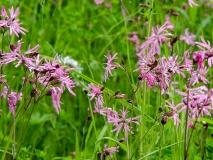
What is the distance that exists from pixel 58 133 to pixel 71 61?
553mm

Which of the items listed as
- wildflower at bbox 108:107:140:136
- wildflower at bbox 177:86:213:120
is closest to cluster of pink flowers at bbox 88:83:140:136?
wildflower at bbox 108:107:140:136

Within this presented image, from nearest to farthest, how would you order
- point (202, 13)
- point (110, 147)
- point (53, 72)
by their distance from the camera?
1. point (53, 72)
2. point (110, 147)
3. point (202, 13)

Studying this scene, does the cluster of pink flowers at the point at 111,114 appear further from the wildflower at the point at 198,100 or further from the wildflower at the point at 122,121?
the wildflower at the point at 198,100

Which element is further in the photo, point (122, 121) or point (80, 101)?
point (80, 101)

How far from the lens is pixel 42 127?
293cm

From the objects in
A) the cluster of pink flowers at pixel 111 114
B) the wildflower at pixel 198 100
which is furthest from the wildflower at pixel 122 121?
the wildflower at pixel 198 100

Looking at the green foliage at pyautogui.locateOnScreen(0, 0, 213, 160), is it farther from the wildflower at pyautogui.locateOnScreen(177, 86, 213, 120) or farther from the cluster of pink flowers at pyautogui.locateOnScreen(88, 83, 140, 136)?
the wildflower at pyautogui.locateOnScreen(177, 86, 213, 120)

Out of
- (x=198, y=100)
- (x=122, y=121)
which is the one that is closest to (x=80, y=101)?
(x=122, y=121)

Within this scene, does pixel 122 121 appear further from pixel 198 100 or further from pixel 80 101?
pixel 80 101

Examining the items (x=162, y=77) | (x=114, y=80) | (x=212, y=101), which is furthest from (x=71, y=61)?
(x=212, y=101)

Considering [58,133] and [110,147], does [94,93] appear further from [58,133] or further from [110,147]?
[58,133]

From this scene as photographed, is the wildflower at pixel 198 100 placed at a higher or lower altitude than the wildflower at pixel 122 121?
higher

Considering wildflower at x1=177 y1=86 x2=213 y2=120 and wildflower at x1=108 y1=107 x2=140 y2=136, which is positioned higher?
wildflower at x1=177 y1=86 x2=213 y2=120

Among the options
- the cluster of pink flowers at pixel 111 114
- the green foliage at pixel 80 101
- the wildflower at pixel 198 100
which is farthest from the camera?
the green foliage at pixel 80 101
